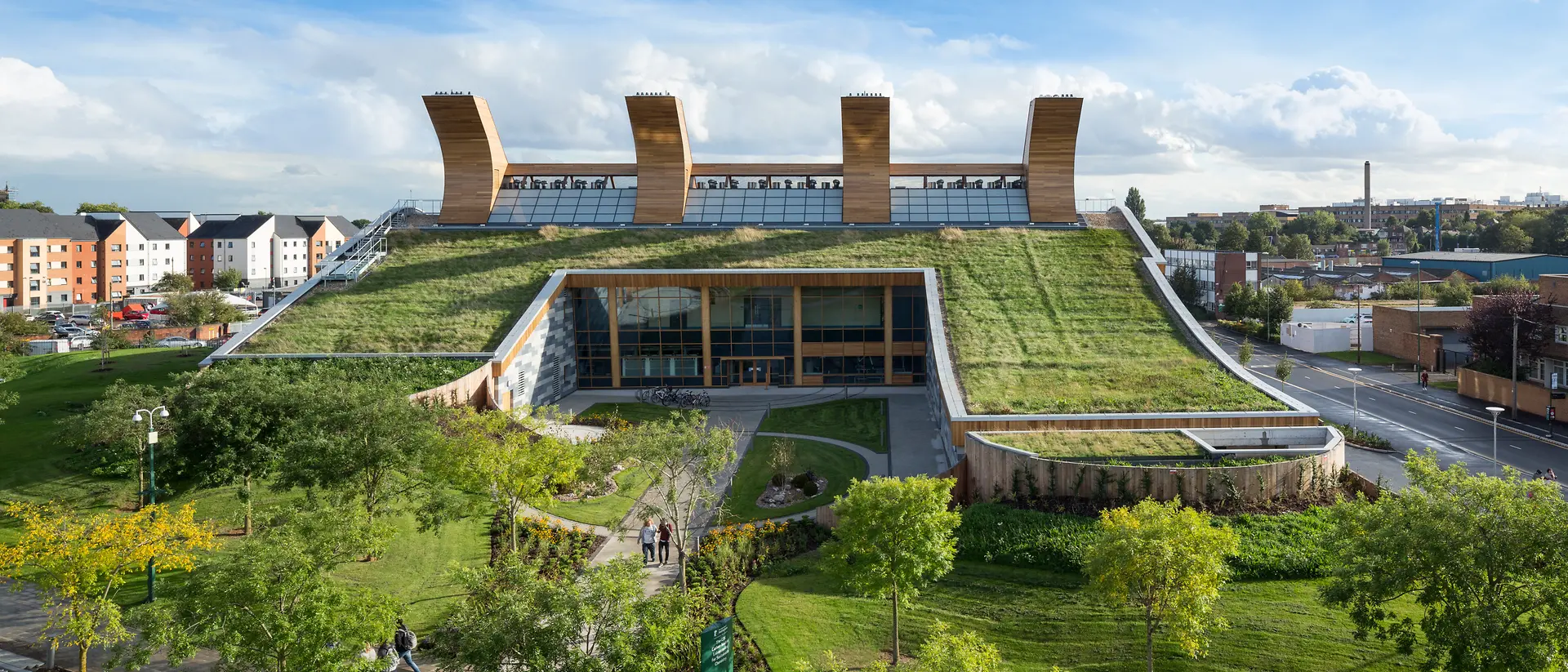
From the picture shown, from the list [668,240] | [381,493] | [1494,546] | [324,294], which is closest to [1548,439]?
[1494,546]

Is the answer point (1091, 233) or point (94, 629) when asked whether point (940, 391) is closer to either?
point (1091, 233)

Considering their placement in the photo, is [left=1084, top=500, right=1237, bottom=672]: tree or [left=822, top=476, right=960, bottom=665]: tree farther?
[left=822, top=476, right=960, bottom=665]: tree

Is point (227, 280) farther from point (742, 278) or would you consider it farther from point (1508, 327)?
point (1508, 327)

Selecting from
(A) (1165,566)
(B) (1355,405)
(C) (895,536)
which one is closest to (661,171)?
(B) (1355,405)

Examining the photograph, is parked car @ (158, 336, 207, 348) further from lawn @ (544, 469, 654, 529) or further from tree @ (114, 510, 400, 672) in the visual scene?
tree @ (114, 510, 400, 672)

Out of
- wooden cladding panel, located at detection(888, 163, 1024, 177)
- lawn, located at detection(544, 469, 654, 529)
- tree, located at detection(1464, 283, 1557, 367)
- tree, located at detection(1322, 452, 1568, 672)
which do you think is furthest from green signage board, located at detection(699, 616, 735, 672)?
tree, located at detection(1464, 283, 1557, 367)

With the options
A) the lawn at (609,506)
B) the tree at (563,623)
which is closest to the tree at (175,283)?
the lawn at (609,506)
